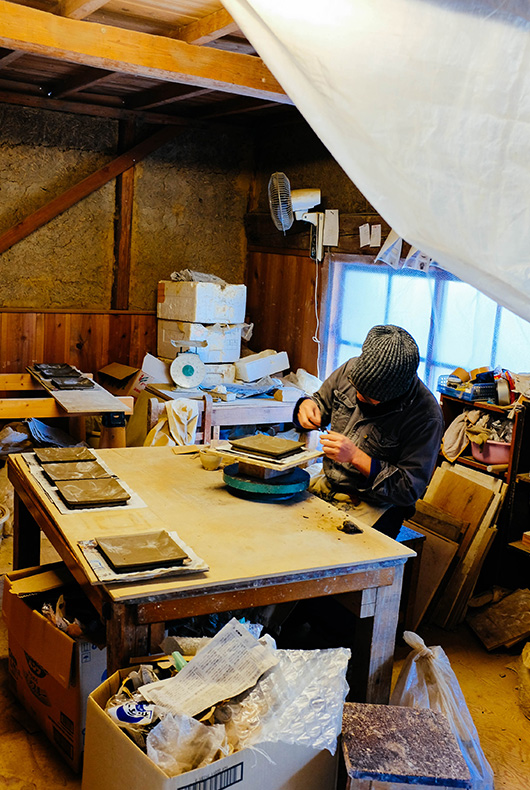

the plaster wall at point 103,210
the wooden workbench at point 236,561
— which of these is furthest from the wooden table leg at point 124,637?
the plaster wall at point 103,210

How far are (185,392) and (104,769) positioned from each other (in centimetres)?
388

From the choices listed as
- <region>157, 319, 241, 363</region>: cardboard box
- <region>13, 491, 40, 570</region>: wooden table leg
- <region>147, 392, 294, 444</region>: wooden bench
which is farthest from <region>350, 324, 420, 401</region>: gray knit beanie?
<region>157, 319, 241, 363</region>: cardboard box

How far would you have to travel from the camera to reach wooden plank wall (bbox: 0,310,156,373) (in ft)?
19.6

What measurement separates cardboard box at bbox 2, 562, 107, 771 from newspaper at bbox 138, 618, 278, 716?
0.62 metres

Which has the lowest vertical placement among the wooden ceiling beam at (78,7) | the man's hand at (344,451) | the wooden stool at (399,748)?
the wooden stool at (399,748)

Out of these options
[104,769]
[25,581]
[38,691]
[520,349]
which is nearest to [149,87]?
[520,349]

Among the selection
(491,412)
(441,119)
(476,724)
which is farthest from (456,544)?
(441,119)

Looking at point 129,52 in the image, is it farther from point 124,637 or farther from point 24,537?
point 124,637

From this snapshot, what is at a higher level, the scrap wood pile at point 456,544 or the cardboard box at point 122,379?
the cardboard box at point 122,379

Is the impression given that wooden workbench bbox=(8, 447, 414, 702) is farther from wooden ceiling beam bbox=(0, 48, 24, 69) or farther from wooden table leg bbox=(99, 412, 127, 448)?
wooden ceiling beam bbox=(0, 48, 24, 69)

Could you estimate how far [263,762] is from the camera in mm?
1694

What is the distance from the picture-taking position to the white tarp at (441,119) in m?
0.90

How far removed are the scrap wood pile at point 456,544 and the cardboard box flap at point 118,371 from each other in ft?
9.38

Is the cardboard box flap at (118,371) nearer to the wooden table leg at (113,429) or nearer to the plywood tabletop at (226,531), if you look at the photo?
the wooden table leg at (113,429)
